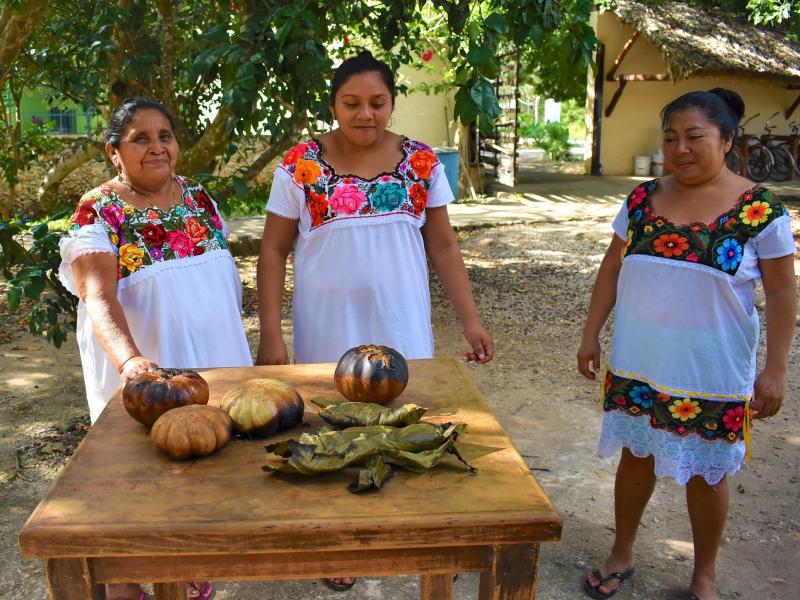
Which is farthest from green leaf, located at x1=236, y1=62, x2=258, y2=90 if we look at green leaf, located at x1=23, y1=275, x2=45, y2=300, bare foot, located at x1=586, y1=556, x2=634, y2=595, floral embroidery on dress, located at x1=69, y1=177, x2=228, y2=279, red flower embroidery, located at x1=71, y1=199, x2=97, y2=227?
bare foot, located at x1=586, y1=556, x2=634, y2=595

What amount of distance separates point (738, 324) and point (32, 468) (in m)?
3.13

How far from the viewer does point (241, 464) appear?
1600 millimetres

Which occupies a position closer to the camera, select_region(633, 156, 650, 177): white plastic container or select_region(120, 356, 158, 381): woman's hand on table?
select_region(120, 356, 158, 381): woman's hand on table

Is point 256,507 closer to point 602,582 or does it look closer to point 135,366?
point 135,366

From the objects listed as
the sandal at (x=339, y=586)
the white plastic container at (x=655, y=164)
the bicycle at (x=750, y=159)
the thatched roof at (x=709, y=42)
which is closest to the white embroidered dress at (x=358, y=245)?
the sandal at (x=339, y=586)

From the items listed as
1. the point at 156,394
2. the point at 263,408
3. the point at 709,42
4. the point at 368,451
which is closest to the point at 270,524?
the point at 368,451

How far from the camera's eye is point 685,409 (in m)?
2.40

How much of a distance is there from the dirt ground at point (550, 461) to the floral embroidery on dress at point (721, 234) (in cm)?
123

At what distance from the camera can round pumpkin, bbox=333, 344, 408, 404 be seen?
72.7 inches

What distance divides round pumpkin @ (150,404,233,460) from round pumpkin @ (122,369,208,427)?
0.09 m

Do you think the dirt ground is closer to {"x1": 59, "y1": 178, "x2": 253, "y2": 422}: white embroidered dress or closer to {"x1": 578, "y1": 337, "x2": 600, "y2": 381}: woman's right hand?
{"x1": 578, "y1": 337, "x2": 600, "y2": 381}: woman's right hand

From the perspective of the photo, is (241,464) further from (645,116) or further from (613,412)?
(645,116)

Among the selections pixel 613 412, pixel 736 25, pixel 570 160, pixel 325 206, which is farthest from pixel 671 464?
pixel 570 160

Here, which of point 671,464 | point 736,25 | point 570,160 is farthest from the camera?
point 570,160
